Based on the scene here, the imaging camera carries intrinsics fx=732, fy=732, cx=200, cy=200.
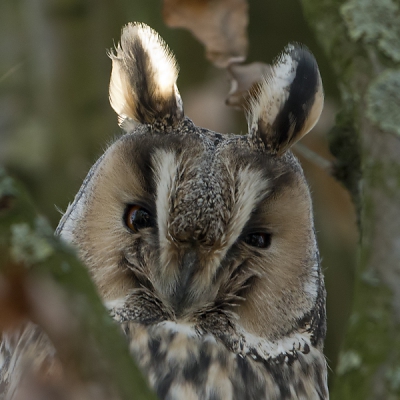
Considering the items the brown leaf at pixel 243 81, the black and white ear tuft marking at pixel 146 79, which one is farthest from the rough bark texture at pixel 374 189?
the brown leaf at pixel 243 81

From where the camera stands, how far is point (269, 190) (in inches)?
84.1

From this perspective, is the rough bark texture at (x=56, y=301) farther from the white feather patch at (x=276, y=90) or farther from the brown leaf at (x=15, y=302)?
Result: the white feather patch at (x=276, y=90)

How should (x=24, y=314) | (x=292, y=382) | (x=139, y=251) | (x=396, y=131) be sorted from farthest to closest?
(x=292, y=382) → (x=139, y=251) → (x=396, y=131) → (x=24, y=314)

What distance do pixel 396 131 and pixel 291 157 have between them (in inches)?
42.1

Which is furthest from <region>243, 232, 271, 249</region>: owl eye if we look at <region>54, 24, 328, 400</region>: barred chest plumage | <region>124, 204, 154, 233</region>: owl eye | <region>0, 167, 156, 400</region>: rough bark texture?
<region>0, 167, 156, 400</region>: rough bark texture

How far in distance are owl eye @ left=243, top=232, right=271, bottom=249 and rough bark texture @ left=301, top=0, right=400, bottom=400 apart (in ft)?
2.61

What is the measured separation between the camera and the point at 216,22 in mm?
2367

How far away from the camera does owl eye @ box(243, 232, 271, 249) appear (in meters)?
2.15

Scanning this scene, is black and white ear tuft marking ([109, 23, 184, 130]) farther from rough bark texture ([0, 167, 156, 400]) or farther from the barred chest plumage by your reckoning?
rough bark texture ([0, 167, 156, 400])

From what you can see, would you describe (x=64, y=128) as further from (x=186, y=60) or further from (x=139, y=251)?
(x=139, y=251)

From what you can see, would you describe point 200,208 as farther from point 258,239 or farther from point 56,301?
point 56,301

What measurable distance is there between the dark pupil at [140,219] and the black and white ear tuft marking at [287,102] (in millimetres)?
423

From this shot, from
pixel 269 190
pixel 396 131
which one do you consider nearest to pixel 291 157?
pixel 269 190

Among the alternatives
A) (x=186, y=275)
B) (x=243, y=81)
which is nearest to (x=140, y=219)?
(x=186, y=275)
